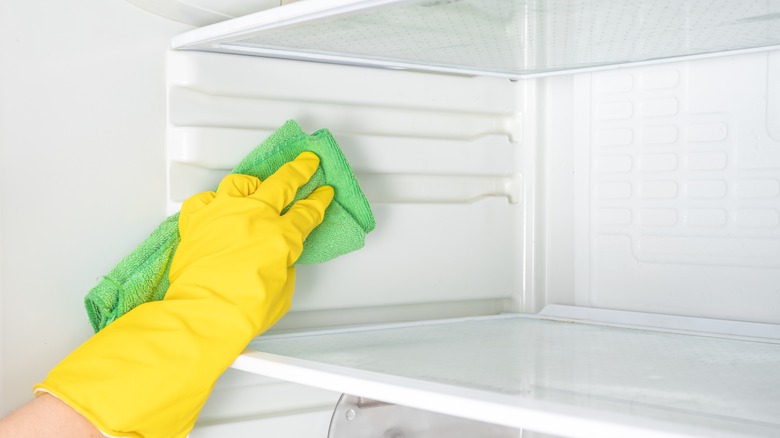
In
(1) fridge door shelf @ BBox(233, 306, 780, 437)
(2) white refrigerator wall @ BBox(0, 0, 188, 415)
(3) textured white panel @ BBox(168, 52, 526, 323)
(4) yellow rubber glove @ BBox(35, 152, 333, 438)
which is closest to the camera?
(1) fridge door shelf @ BBox(233, 306, 780, 437)

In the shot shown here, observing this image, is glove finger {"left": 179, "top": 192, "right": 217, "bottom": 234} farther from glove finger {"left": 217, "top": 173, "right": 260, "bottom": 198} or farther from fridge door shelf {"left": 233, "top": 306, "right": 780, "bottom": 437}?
fridge door shelf {"left": 233, "top": 306, "right": 780, "bottom": 437}

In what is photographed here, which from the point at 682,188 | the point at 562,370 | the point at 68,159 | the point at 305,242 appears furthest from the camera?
the point at 682,188

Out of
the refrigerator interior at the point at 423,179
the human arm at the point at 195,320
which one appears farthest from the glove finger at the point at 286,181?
the refrigerator interior at the point at 423,179

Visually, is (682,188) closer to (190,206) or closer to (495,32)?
(495,32)

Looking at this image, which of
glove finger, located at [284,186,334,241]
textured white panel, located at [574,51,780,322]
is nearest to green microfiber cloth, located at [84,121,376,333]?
glove finger, located at [284,186,334,241]

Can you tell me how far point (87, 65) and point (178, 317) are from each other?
38 centimetres

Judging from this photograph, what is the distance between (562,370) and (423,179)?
0.56 metres

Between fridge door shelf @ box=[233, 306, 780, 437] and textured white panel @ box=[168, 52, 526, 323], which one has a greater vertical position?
textured white panel @ box=[168, 52, 526, 323]

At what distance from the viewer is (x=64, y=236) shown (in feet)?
3.61

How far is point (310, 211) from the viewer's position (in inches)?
45.8

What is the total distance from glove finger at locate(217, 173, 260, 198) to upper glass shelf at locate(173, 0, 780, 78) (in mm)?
188

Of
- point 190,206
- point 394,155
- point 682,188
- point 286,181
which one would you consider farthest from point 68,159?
point 682,188

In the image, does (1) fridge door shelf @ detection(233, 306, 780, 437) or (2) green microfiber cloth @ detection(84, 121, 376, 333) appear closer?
(1) fridge door shelf @ detection(233, 306, 780, 437)

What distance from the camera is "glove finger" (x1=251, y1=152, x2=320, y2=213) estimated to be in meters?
1.12
